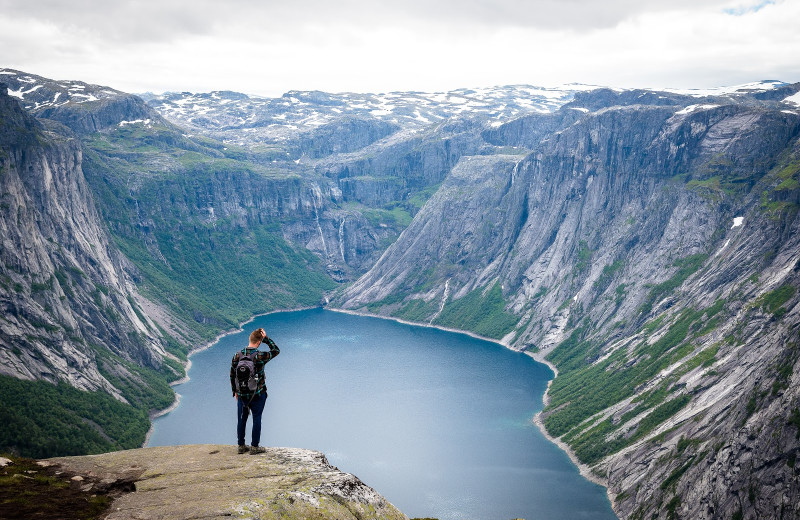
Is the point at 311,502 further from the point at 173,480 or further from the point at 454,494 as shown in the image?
the point at 454,494

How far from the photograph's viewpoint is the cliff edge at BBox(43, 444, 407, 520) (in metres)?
27.1

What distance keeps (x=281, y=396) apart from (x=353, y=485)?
163567mm

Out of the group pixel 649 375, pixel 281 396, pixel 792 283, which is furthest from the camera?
pixel 281 396

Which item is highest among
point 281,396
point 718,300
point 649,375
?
point 718,300

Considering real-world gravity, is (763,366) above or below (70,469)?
below

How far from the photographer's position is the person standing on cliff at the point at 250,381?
32938 millimetres

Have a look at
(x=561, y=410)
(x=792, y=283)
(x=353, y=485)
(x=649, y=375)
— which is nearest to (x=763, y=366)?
(x=792, y=283)

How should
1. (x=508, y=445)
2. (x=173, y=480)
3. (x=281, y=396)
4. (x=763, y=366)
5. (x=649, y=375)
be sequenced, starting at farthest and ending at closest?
(x=281, y=396) < (x=649, y=375) < (x=508, y=445) < (x=763, y=366) < (x=173, y=480)

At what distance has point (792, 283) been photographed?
145 meters

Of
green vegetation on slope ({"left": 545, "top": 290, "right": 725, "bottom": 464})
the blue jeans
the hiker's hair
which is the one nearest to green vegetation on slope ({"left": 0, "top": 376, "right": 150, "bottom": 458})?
green vegetation on slope ({"left": 545, "top": 290, "right": 725, "bottom": 464})

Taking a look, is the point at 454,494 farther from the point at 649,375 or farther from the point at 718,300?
the point at 718,300

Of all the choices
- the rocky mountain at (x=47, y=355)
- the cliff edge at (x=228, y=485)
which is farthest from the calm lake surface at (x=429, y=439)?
the cliff edge at (x=228, y=485)

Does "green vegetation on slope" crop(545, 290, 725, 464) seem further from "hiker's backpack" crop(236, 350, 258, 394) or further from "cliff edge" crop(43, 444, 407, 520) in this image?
"hiker's backpack" crop(236, 350, 258, 394)

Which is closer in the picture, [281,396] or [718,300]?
[718,300]
